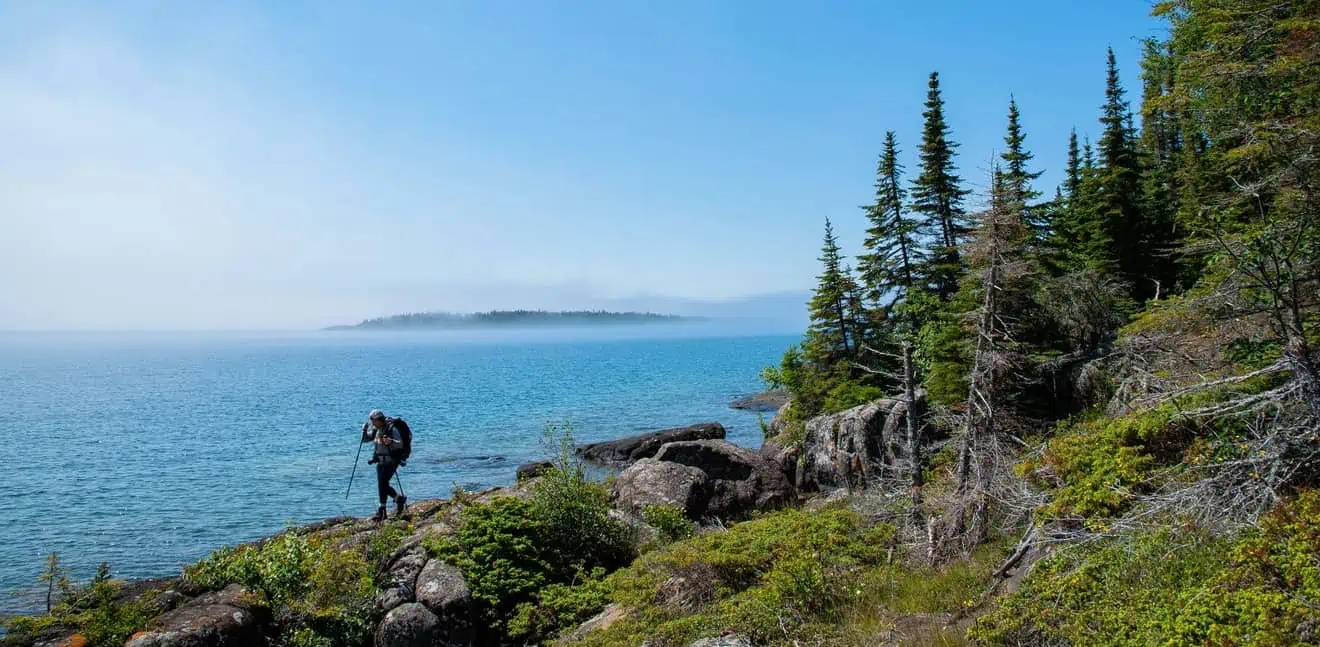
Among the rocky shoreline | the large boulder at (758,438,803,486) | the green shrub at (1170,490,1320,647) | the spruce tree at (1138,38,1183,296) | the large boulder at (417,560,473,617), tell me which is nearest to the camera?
the green shrub at (1170,490,1320,647)

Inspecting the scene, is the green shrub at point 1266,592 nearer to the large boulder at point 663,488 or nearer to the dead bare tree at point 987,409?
the dead bare tree at point 987,409

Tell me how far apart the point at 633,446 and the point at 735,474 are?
57.5 ft

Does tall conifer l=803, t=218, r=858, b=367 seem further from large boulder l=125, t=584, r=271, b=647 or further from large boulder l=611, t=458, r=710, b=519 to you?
large boulder l=125, t=584, r=271, b=647

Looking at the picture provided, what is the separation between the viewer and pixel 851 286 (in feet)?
101

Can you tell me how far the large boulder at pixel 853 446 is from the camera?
18141mm

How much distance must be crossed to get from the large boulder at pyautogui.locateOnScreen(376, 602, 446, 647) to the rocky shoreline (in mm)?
15

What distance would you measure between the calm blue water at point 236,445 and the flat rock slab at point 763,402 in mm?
2258

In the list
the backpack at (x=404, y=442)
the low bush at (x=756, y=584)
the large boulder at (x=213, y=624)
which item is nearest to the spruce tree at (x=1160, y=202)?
the low bush at (x=756, y=584)

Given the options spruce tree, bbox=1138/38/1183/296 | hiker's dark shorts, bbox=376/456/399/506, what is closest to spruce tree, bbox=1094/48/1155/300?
spruce tree, bbox=1138/38/1183/296

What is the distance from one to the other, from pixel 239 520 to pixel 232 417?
30071 mm

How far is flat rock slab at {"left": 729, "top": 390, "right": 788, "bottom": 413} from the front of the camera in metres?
52.8

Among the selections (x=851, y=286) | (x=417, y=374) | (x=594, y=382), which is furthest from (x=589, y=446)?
(x=417, y=374)

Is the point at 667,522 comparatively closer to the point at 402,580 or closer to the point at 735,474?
the point at 402,580

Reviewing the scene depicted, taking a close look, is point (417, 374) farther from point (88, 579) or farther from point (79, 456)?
point (88, 579)
